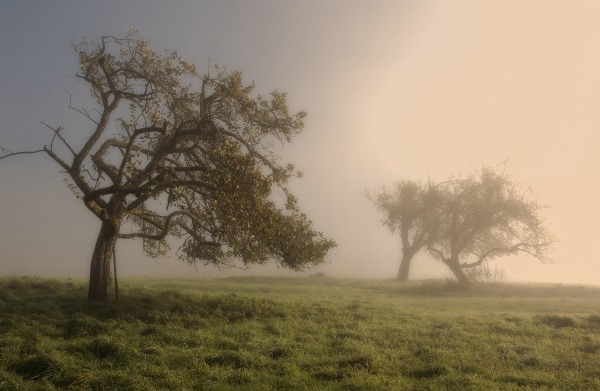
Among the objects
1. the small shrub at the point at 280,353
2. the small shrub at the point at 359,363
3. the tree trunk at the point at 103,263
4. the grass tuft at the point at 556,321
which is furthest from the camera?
the tree trunk at the point at 103,263

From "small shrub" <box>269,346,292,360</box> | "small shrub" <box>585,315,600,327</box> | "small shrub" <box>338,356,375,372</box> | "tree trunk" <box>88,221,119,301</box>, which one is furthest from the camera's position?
"tree trunk" <box>88,221,119,301</box>

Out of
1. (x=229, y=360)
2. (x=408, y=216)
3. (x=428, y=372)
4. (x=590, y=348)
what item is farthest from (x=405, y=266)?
(x=229, y=360)

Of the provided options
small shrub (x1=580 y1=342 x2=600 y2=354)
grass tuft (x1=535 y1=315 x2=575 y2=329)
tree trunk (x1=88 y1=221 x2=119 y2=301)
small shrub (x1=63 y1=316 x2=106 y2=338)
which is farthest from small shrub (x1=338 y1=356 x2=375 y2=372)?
tree trunk (x1=88 y1=221 x2=119 y2=301)

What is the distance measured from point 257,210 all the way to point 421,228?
4676 cm

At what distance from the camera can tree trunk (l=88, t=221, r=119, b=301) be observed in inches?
872

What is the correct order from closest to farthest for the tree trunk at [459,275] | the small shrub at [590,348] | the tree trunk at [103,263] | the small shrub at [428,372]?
the small shrub at [428,372], the small shrub at [590,348], the tree trunk at [103,263], the tree trunk at [459,275]

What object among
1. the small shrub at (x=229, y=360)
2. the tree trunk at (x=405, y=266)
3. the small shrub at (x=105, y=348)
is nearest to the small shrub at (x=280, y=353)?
the small shrub at (x=229, y=360)

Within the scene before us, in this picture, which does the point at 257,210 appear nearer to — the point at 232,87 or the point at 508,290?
the point at 232,87

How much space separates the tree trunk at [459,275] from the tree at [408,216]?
28.8 ft

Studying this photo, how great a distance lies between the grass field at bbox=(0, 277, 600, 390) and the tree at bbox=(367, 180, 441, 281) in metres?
34.0

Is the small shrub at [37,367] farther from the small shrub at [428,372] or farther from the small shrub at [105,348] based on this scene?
the small shrub at [428,372]

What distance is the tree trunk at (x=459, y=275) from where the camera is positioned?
4530 centimetres

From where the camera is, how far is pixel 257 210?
19109 mm

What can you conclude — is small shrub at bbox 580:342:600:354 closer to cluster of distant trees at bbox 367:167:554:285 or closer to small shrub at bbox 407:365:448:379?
small shrub at bbox 407:365:448:379
